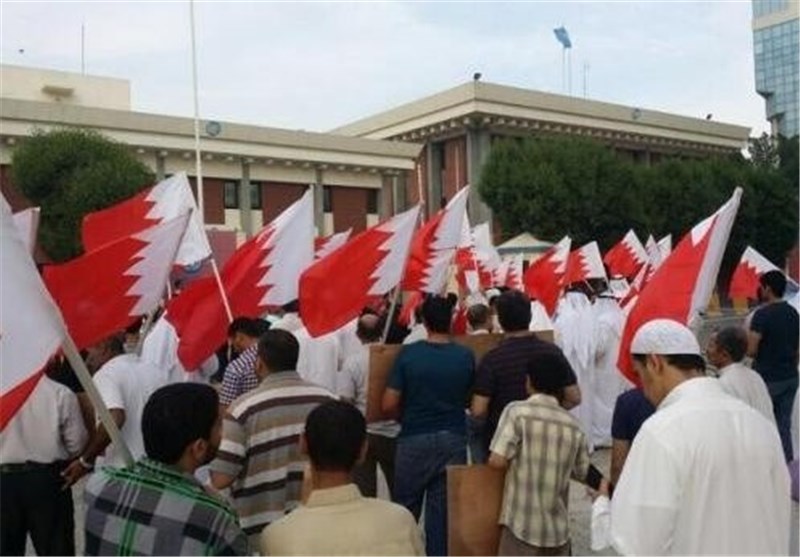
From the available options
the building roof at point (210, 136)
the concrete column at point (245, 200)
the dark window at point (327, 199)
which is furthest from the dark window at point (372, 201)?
the concrete column at point (245, 200)

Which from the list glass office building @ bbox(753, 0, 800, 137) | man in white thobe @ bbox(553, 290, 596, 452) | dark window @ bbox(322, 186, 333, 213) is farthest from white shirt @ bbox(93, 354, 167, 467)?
glass office building @ bbox(753, 0, 800, 137)

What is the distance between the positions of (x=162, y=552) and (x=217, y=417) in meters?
0.43

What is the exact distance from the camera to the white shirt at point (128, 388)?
4.73 m

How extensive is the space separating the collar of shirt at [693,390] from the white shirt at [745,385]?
2.40m

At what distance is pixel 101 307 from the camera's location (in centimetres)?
454

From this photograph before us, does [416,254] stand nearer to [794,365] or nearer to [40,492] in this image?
[794,365]

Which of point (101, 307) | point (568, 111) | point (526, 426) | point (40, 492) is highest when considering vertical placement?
point (568, 111)

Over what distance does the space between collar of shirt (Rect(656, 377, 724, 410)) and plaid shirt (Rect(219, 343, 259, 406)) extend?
9.30ft

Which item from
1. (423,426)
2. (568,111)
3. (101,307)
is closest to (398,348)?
(423,426)

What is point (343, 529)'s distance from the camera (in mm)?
2471

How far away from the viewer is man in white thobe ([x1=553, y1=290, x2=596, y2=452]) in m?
9.23

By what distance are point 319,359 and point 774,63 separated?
53.3 m

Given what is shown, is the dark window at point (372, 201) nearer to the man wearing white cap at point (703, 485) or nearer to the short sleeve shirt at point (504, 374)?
the short sleeve shirt at point (504, 374)

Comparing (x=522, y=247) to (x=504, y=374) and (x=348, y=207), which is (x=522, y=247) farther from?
(x=504, y=374)
